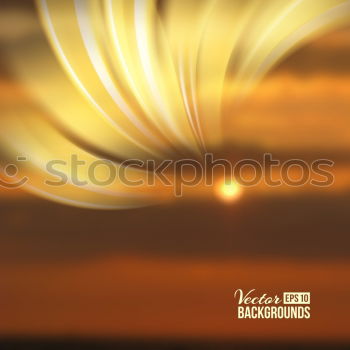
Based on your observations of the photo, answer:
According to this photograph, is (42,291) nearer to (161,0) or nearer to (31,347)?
(31,347)

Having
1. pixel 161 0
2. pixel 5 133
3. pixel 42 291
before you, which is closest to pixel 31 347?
pixel 42 291

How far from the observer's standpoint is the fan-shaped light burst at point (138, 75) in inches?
136

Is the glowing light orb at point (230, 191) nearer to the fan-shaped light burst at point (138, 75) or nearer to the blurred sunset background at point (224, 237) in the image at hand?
the blurred sunset background at point (224, 237)

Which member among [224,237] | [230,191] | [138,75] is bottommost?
[224,237]

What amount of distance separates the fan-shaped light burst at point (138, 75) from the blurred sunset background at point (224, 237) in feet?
0.17

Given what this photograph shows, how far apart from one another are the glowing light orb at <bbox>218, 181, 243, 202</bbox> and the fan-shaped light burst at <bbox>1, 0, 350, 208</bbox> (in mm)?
130

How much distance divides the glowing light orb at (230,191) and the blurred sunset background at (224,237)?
0.6 inches

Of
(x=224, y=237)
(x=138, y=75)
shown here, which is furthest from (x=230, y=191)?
(x=138, y=75)

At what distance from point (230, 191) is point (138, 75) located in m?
0.46

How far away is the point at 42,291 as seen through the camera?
3502 mm

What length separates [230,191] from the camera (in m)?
3.48

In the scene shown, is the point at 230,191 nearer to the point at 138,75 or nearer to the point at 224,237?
the point at 224,237

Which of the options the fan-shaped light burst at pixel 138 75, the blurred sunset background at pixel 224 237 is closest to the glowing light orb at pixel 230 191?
the blurred sunset background at pixel 224 237

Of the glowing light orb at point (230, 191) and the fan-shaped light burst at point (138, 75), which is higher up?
the fan-shaped light burst at point (138, 75)
